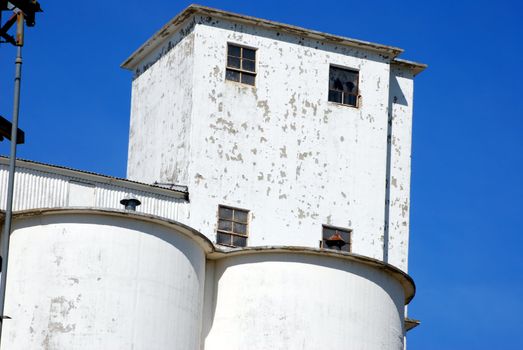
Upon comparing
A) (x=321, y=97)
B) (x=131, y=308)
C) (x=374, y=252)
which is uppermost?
(x=321, y=97)

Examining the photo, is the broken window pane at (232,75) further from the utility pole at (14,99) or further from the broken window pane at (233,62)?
the utility pole at (14,99)

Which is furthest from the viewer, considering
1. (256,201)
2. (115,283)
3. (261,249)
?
(256,201)

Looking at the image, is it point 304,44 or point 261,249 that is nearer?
point 261,249

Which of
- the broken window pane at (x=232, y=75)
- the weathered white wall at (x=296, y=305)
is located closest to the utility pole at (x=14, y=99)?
the weathered white wall at (x=296, y=305)

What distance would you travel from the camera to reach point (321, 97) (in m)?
55.2

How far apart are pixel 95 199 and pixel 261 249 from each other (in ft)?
17.5

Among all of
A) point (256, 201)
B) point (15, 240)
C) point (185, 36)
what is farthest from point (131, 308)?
point (185, 36)

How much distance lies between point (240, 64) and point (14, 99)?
63.0ft

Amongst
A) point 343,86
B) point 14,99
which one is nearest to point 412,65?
point 343,86

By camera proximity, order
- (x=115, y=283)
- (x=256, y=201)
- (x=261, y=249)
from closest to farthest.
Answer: (x=115, y=283), (x=261, y=249), (x=256, y=201)

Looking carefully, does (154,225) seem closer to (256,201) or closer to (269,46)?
(256,201)

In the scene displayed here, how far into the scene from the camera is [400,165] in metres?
56.6

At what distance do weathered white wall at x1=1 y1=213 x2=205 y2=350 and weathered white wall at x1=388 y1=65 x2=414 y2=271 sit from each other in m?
9.62

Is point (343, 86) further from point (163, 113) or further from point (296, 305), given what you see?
point (296, 305)
